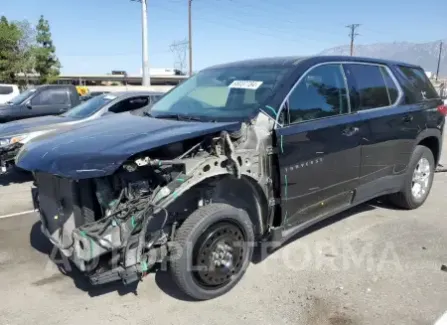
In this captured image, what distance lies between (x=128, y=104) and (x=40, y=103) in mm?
3881

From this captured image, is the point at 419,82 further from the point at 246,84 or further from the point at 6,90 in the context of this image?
the point at 6,90

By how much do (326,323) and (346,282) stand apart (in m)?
0.69

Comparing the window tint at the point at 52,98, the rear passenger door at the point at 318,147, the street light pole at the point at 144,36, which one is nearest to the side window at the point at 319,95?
the rear passenger door at the point at 318,147

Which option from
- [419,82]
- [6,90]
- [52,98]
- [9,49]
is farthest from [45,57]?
[419,82]

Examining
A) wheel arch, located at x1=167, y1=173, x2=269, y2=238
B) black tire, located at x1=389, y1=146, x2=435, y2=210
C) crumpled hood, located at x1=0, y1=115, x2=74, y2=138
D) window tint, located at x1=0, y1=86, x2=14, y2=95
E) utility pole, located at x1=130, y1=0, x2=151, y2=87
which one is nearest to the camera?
wheel arch, located at x1=167, y1=173, x2=269, y2=238

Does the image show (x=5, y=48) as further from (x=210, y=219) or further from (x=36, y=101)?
(x=210, y=219)

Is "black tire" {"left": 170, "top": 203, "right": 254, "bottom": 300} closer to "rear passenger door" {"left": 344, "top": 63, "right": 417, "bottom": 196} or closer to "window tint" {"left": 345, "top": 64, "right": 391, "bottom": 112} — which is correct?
"rear passenger door" {"left": 344, "top": 63, "right": 417, "bottom": 196}

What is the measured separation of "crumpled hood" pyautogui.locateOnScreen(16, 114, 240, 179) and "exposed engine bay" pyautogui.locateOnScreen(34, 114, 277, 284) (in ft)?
0.33

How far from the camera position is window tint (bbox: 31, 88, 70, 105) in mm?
10977

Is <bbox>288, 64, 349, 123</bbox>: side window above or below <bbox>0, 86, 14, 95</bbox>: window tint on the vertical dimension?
above

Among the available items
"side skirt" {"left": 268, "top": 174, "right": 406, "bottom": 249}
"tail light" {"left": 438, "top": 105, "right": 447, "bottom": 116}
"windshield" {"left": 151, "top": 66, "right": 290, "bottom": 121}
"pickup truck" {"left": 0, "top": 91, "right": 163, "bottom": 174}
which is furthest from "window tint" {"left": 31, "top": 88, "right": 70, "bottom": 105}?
"tail light" {"left": 438, "top": 105, "right": 447, "bottom": 116}

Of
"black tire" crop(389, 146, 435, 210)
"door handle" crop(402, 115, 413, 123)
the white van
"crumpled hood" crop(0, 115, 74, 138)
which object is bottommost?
"black tire" crop(389, 146, 435, 210)

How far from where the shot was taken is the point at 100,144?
9.76ft

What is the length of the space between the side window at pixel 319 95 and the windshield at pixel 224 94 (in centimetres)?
23
